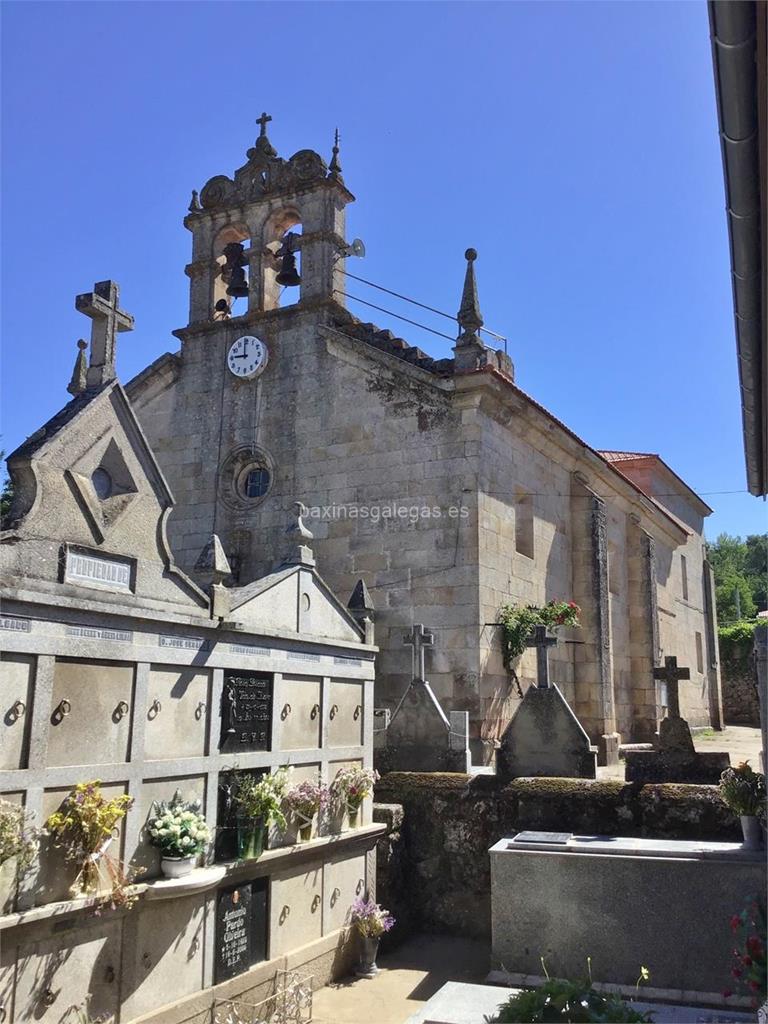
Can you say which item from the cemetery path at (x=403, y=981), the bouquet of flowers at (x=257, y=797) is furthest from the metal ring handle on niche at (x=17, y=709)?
the cemetery path at (x=403, y=981)

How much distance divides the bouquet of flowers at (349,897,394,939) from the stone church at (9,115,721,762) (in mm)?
3930

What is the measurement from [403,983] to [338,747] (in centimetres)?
249

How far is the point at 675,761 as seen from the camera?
10.2 metres

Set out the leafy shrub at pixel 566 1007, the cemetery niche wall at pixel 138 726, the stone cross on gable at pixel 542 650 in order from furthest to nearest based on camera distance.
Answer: the stone cross on gable at pixel 542 650
the cemetery niche wall at pixel 138 726
the leafy shrub at pixel 566 1007

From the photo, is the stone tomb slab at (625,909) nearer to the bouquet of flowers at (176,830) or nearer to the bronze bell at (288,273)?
the bouquet of flowers at (176,830)

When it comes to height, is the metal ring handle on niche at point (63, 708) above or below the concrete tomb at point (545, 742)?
above

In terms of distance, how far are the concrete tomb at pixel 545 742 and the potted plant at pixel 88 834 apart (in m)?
6.05

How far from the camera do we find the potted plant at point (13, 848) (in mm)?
5414

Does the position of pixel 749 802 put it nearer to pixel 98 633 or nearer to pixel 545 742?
pixel 545 742

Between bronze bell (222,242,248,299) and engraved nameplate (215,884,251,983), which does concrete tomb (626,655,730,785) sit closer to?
engraved nameplate (215,884,251,983)

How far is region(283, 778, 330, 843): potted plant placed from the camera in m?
8.56

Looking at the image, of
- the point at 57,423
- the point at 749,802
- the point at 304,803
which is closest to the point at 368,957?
the point at 304,803

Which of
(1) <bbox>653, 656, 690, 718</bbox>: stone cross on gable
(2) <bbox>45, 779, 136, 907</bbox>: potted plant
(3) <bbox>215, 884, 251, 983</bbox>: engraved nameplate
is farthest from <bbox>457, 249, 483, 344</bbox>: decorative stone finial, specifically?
(2) <bbox>45, 779, 136, 907</bbox>: potted plant

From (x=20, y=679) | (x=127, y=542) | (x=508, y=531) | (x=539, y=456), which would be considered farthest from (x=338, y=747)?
(x=539, y=456)
